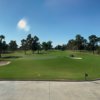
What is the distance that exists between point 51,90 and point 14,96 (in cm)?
292

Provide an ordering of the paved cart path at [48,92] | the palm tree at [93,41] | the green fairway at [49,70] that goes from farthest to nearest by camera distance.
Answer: the palm tree at [93,41] < the green fairway at [49,70] < the paved cart path at [48,92]

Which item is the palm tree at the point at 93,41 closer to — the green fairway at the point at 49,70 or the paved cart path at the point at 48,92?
the green fairway at the point at 49,70

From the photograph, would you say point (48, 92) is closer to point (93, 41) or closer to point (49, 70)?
point (49, 70)

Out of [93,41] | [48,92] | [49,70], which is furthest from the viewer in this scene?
[93,41]

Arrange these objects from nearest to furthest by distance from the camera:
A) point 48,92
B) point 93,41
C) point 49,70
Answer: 1. point 48,92
2. point 49,70
3. point 93,41

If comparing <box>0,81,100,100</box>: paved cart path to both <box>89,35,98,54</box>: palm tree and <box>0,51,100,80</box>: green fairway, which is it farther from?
<box>89,35,98,54</box>: palm tree

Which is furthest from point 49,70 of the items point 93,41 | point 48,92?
point 93,41

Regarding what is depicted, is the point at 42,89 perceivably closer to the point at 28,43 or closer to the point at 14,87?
the point at 14,87

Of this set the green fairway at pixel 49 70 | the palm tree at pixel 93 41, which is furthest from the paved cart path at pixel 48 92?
the palm tree at pixel 93 41

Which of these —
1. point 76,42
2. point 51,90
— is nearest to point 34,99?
point 51,90

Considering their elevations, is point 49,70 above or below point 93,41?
below

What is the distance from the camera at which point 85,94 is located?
12.5 meters

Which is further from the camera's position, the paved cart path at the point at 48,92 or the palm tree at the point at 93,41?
the palm tree at the point at 93,41

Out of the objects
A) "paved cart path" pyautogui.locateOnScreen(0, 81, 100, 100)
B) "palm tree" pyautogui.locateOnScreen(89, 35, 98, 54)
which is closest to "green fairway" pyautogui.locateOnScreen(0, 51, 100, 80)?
"paved cart path" pyautogui.locateOnScreen(0, 81, 100, 100)
